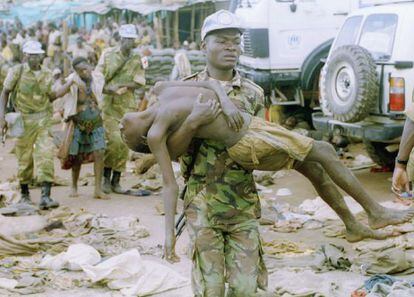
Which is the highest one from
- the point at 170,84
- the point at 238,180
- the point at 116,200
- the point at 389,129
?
the point at 170,84

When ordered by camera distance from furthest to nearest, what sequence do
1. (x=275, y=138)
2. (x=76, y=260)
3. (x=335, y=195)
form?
(x=76, y=260) → (x=335, y=195) → (x=275, y=138)

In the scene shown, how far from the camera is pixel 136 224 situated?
320 inches

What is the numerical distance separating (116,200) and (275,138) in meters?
5.69

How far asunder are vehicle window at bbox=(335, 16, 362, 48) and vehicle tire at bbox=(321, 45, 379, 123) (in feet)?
2.02

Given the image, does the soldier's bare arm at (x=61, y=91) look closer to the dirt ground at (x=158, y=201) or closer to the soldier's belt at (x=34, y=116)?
the soldier's belt at (x=34, y=116)

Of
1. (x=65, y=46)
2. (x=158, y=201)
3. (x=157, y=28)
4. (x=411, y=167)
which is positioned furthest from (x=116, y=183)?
(x=157, y=28)

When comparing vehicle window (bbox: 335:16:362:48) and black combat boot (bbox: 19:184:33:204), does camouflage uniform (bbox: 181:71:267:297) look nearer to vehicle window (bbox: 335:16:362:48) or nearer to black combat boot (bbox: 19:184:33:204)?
black combat boot (bbox: 19:184:33:204)

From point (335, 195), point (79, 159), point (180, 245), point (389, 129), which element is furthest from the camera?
point (79, 159)

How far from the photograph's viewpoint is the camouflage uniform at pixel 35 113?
29.3ft

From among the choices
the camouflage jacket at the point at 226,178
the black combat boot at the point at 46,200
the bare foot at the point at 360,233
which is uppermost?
the camouflage jacket at the point at 226,178

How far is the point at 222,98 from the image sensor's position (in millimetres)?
4055

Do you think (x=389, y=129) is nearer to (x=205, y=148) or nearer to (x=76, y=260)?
(x=76, y=260)

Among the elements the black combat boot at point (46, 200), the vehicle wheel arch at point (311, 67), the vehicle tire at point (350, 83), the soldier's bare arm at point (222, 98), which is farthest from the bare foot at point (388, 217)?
the vehicle wheel arch at point (311, 67)

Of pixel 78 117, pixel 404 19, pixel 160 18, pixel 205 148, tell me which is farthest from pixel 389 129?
pixel 160 18
